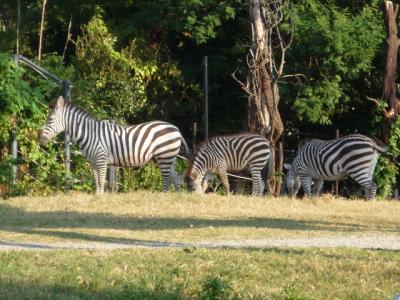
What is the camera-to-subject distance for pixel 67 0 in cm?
2948

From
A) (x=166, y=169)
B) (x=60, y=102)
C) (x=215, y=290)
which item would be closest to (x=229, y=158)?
(x=166, y=169)

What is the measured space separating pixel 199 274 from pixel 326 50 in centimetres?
1517

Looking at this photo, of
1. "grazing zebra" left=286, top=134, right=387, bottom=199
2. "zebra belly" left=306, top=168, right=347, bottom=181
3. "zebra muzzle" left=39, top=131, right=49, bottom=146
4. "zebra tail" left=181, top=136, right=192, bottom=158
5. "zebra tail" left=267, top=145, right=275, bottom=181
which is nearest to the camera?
"zebra muzzle" left=39, top=131, right=49, bottom=146

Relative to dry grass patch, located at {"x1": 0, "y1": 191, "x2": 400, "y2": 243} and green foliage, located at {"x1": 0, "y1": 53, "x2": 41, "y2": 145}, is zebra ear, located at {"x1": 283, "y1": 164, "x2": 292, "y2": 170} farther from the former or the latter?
green foliage, located at {"x1": 0, "y1": 53, "x2": 41, "y2": 145}

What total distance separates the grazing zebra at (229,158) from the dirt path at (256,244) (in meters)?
7.93

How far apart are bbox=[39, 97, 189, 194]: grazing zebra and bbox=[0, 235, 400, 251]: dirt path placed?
23.1ft

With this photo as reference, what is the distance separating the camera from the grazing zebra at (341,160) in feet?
73.6

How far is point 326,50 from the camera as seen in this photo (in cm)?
2492

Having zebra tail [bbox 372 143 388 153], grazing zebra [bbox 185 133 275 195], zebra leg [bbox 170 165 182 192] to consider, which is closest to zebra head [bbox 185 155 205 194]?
grazing zebra [bbox 185 133 275 195]

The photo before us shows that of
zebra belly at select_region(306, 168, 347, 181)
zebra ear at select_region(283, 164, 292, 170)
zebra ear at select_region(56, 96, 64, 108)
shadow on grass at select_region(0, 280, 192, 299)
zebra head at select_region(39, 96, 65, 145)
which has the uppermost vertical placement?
zebra ear at select_region(56, 96, 64, 108)

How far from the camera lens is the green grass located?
953 centimetres

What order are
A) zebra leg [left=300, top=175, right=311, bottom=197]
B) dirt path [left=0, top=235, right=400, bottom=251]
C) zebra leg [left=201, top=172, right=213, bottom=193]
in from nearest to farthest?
dirt path [left=0, top=235, right=400, bottom=251] → zebra leg [left=201, top=172, right=213, bottom=193] → zebra leg [left=300, top=175, right=311, bottom=197]

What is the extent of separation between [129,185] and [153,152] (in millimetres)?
1484

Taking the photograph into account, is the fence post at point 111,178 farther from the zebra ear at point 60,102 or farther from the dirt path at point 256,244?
the dirt path at point 256,244
